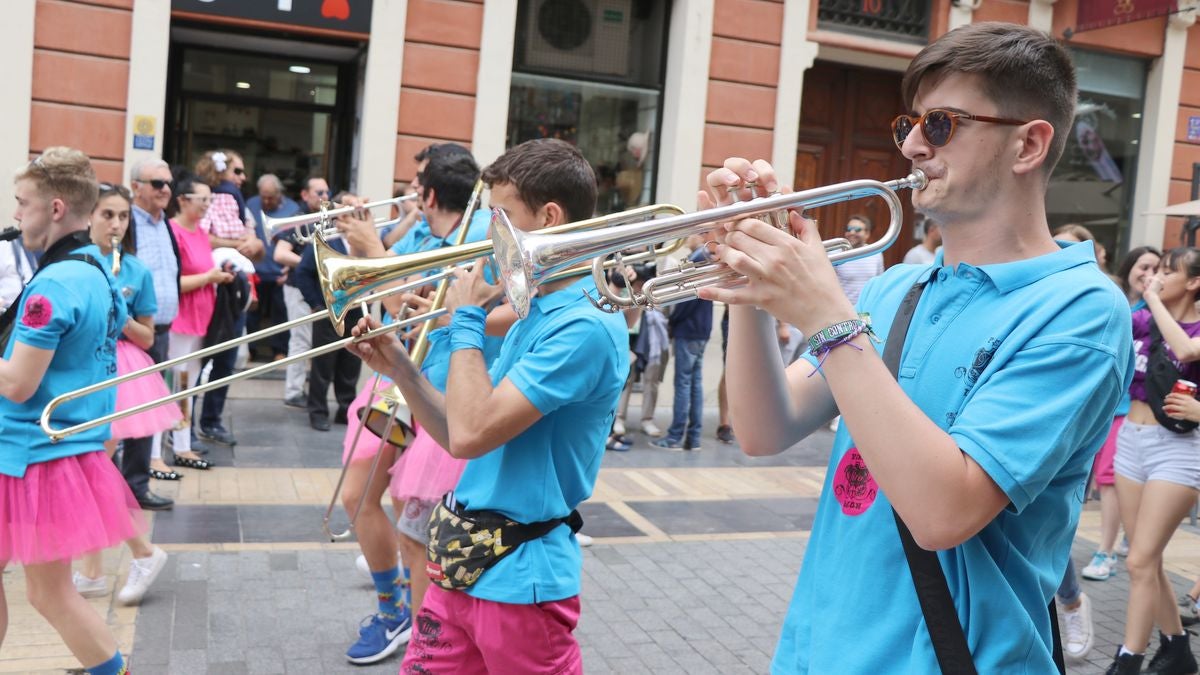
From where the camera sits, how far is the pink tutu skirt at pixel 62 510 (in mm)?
3697

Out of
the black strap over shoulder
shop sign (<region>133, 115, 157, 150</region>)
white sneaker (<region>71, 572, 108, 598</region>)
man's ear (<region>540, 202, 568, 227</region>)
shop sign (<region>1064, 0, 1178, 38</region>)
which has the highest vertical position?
shop sign (<region>1064, 0, 1178, 38</region>)

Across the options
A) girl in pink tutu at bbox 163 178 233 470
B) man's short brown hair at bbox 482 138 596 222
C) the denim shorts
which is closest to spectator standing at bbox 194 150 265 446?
girl in pink tutu at bbox 163 178 233 470

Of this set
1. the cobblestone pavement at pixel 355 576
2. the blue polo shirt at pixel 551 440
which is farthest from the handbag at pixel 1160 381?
the blue polo shirt at pixel 551 440

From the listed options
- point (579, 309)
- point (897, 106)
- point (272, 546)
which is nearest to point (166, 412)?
point (272, 546)

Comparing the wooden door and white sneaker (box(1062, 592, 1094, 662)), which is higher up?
the wooden door

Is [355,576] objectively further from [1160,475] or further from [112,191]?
[1160,475]

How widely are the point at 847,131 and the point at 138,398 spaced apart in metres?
9.47

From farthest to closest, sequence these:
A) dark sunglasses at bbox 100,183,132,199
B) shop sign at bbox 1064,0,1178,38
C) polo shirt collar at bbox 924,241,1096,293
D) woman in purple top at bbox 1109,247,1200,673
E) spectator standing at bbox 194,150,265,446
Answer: shop sign at bbox 1064,0,1178,38, spectator standing at bbox 194,150,265,446, dark sunglasses at bbox 100,183,132,199, woman in purple top at bbox 1109,247,1200,673, polo shirt collar at bbox 924,241,1096,293

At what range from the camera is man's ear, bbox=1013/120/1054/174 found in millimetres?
1802

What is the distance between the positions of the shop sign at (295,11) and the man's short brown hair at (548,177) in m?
7.91

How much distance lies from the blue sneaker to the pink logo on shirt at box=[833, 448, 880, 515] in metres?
3.03

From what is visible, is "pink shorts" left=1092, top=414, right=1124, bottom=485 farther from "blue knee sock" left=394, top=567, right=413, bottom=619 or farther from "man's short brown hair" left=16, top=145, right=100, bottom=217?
"man's short brown hair" left=16, top=145, right=100, bottom=217

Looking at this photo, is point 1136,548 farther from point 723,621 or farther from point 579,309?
point 579,309

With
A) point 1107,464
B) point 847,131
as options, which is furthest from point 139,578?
point 847,131
